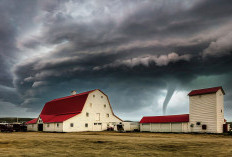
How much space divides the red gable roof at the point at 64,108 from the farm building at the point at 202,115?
20.1 meters

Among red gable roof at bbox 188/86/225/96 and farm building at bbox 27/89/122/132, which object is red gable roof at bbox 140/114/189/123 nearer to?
red gable roof at bbox 188/86/225/96

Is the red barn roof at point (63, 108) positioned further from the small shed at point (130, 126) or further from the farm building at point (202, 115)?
the farm building at point (202, 115)

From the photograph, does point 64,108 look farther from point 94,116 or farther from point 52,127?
point 94,116

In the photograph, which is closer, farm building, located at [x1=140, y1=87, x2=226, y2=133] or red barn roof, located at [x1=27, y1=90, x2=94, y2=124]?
farm building, located at [x1=140, y1=87, x2=226, y2=133]

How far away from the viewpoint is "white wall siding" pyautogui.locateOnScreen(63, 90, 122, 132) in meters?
50.8

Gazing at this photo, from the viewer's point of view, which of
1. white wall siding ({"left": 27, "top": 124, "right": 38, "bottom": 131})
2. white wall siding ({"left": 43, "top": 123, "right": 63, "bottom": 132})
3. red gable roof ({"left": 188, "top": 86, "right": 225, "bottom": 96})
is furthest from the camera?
white wall siding ({"left": 27, "top": 124, "right": 38, "bottom": 131})

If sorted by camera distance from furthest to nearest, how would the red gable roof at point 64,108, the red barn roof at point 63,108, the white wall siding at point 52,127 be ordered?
1. the red gable roof at point 64,108
2. the red barn roof at point 63,108
3. the white wall siding at point 52,127

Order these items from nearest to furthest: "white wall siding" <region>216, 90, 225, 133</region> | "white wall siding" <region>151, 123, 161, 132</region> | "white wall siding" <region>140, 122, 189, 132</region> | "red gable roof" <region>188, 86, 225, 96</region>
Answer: "white wall siding" <region>216, 90, 225, 133</region> < "red gable roof" <region>188, 86, 225, 96</region> < "white wall siding" <region>140, 122, 189, 132</region> < "white wall siding" <region>151, 123, 161, 132</region>

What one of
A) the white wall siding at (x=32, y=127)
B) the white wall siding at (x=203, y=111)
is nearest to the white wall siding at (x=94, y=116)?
the white wall siding at (x=32, y=127)

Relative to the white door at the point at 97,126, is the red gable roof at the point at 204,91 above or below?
above

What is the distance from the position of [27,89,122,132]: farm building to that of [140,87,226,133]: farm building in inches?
607

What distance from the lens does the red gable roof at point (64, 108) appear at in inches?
2138

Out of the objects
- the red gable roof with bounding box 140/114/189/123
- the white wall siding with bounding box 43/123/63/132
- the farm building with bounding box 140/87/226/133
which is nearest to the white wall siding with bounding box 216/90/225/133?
the farm building with bounding box 140/87/226/133

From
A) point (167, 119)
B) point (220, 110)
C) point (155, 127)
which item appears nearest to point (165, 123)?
point (167, 119)
